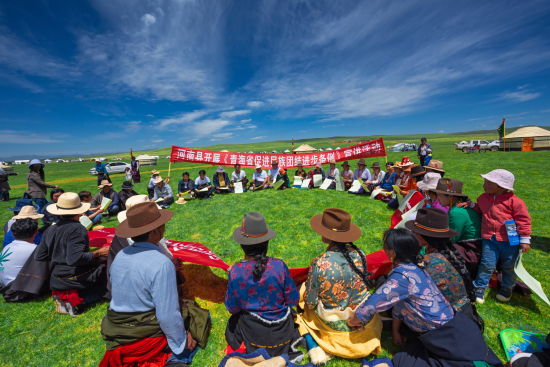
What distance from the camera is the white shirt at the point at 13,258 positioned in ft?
12.8

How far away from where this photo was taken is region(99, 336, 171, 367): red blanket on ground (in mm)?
2426

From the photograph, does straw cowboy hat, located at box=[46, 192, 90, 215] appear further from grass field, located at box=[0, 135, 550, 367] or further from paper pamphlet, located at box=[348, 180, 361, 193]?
paper pamphlet, located at box=[348, 180, 361, 193]

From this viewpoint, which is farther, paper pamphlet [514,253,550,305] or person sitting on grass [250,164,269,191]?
person sitting on grass [250,164,269,191]

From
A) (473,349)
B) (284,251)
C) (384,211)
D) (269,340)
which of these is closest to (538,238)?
(384,211)

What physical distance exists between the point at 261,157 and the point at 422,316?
12786mm

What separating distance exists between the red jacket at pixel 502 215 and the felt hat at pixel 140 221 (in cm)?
509

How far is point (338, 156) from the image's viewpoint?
1398cm

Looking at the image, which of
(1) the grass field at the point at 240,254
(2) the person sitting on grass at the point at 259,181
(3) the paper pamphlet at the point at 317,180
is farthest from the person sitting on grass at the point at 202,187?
(3) the paper pamphlet at the point at 317,180

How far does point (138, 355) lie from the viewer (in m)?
2.55

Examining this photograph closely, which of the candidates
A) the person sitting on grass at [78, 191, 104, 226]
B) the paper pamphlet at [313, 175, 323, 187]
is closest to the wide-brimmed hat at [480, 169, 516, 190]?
the paper pamphlet at [313, 175, 323, 187]

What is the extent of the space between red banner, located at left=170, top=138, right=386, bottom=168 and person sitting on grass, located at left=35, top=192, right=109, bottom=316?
33.5 ft

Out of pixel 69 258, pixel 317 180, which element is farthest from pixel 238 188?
pixel 69 258

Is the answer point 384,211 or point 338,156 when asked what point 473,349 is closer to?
point 384,211

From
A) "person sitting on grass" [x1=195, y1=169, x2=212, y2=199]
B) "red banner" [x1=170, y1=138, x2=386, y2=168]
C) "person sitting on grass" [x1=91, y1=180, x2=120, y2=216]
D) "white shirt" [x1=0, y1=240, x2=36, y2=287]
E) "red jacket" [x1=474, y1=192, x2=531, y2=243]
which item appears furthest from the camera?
"red banner" [x1=170, y1=138, x2=386, y2=168]
